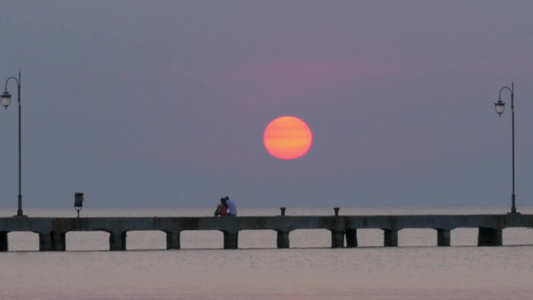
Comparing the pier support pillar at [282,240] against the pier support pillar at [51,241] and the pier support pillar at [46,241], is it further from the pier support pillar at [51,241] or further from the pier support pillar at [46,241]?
the pier support pillar at [46,241]

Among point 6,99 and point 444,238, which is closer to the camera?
point 6,99

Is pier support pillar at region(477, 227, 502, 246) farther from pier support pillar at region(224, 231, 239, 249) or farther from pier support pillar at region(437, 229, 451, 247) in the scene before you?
pier support pillar at region(224, 231, 239, 249)

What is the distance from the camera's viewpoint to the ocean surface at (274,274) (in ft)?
127

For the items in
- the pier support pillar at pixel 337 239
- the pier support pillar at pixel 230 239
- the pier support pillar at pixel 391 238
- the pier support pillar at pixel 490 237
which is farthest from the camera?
the pier support pillar at pixel 490 237

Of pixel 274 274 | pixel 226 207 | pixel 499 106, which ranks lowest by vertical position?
pixel 274 274

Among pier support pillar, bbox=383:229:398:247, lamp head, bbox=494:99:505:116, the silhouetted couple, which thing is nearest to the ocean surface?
pier support pillar, bbox=383:229:398:247

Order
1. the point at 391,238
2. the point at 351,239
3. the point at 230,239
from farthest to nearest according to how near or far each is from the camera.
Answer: the point at 351,239
the point at 391,238
the point at 230,239

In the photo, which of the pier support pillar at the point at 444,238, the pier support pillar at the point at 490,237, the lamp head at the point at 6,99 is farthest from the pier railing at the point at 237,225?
the lamp head at the point at 6,99

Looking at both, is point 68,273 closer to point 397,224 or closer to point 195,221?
point 195,221

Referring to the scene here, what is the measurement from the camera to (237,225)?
58031 millimetres

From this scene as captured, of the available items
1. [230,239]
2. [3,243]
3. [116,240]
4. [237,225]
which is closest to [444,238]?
[230,239]

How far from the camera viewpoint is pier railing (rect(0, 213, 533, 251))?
2208 inches

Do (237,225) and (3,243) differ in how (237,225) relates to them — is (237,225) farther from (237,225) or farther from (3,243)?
(3,243)

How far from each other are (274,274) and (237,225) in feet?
31.7
